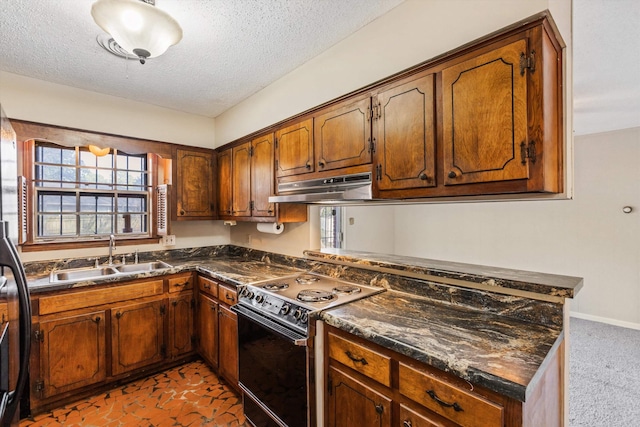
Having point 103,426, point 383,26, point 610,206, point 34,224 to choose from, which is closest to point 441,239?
point 610,206

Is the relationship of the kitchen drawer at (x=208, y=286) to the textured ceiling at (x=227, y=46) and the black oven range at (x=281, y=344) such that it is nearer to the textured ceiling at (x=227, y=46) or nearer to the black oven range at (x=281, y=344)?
the black oven range at (x=281, y=344)

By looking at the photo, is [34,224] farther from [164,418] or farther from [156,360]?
[164,418]

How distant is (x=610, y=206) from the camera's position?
395 cm

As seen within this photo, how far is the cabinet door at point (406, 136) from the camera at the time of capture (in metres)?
1.58

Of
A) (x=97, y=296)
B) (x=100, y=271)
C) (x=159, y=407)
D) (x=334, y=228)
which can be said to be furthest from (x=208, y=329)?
(x=334, y=228)

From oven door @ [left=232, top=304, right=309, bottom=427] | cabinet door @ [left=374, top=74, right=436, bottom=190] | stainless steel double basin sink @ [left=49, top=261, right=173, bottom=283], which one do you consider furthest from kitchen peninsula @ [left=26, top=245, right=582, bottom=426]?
cabinet door @ [left=374, top=74, right=436, bottom=190]

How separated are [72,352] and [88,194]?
Result: 1.48m

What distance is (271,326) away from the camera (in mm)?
1817

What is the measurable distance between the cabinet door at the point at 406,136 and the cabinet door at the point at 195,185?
225cm

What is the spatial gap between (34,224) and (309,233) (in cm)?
242

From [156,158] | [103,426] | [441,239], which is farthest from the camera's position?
[441,239]

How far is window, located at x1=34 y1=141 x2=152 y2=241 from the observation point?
9.14 feet

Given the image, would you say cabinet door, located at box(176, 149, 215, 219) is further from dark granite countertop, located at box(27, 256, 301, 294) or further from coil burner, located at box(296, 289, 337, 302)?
coil burner, located at box(296, 289, 337, 302)

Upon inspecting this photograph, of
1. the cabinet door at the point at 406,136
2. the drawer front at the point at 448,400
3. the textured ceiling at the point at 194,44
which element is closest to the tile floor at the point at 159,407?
the drawer front at the point at 448,400
